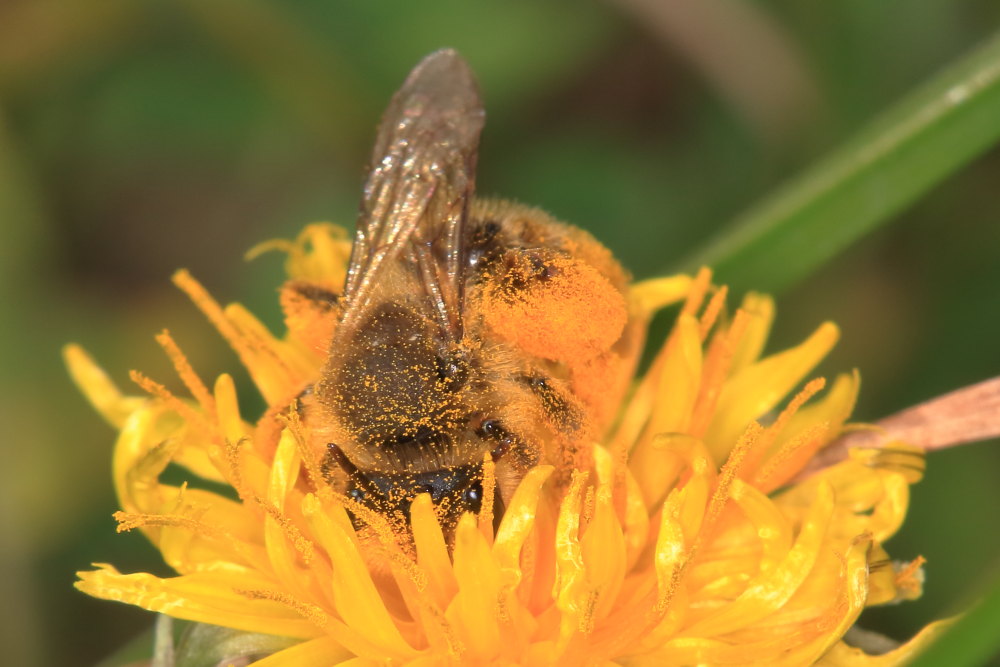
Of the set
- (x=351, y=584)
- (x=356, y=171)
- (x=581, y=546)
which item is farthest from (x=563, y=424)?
(x=356, y=171)

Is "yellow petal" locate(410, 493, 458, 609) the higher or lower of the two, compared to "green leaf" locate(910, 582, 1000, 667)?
higher

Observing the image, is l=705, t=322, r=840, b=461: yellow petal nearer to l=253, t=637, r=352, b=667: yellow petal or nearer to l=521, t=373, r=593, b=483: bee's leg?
l=521, t=373, r=593, b=483: bee's leg

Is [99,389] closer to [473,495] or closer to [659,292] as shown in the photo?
[473,495]

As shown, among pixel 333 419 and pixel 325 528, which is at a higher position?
pixel 333 419

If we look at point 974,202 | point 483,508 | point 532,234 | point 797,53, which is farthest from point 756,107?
point 483,508

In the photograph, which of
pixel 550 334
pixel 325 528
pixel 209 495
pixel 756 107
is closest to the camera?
pixel 325 528

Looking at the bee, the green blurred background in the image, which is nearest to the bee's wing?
the bee

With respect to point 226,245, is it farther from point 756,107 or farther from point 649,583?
point 649,583

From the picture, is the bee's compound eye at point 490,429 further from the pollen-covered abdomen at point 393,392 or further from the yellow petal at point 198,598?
the yellow petal at point 198,598
